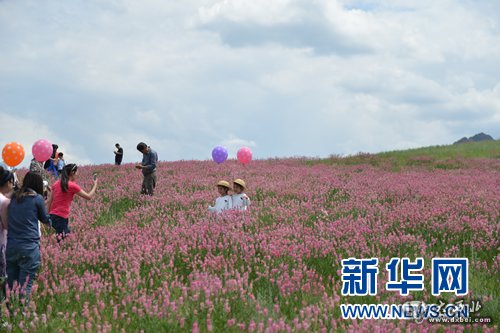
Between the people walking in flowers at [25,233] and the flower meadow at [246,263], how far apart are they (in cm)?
23

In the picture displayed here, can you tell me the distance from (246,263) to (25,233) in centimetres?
253

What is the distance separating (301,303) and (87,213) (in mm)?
6456

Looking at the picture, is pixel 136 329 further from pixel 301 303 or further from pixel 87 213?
pixel 87 213

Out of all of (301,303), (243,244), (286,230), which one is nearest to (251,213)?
(286,230)

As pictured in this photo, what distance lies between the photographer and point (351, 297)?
15.7 feet

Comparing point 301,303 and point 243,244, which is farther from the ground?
point 243,244

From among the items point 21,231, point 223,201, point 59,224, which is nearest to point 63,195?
point 59,224

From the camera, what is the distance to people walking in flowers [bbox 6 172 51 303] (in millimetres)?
5066

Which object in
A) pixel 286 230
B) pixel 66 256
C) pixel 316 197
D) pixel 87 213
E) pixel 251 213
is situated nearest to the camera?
pixel 66 256

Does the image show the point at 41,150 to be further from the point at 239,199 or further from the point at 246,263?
the point at 246,263

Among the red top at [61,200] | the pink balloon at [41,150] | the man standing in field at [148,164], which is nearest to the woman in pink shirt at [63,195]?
the red top at [61,200]

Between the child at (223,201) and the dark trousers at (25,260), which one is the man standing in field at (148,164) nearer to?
the child at (223,201)

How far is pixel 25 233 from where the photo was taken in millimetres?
5109

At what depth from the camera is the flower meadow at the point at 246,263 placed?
4.11 meters
